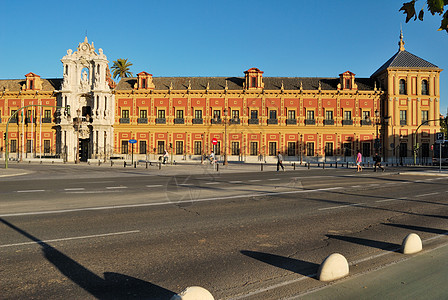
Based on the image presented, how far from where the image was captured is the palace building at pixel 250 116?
43.7 metres

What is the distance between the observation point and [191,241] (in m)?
6.02

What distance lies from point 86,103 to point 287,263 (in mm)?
46620

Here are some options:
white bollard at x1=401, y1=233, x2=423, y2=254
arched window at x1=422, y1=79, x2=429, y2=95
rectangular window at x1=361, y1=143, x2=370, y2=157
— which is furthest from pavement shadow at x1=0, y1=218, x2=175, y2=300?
arched window at x1=422, y1=79, x2=429, y2=95

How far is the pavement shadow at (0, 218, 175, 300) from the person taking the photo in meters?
3.73

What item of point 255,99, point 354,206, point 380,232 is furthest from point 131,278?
point 255,99

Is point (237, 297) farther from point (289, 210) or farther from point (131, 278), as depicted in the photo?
point (289, 210)

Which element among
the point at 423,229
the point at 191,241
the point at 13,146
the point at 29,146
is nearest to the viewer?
Result: the point at 191,241

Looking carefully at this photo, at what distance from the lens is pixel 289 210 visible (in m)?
9.40

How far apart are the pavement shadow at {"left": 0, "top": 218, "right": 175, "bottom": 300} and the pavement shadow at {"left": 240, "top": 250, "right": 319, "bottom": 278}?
1802mm

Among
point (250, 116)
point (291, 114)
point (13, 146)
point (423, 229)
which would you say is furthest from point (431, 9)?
point (13, 146)

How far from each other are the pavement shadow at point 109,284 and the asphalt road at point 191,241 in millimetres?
13

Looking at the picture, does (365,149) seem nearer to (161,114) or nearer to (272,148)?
(272,148)

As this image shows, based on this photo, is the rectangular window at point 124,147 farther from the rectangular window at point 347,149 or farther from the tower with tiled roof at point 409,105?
the tower with tiled roof at point 409,105

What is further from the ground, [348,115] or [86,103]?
[86,103]
